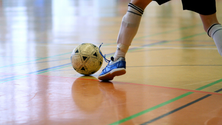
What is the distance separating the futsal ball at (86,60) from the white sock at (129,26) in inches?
12.5

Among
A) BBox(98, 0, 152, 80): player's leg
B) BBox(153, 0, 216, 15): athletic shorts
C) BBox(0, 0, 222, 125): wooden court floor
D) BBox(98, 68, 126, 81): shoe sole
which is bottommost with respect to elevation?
BBox(0, 0, 222, 125): wooden court floor

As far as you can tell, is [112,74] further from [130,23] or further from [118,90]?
[130,23]

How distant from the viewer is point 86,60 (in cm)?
292

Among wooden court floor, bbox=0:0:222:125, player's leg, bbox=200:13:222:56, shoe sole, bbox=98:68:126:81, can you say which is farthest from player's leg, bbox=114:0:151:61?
player's leg, bbox=200:13:222:56

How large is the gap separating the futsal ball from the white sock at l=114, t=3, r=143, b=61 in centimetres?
32

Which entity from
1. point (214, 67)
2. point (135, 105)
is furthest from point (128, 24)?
point (214, 67)

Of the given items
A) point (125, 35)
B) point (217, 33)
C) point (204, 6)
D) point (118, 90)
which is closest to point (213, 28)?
point (217, 33)

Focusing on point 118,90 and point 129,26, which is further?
point 129,26

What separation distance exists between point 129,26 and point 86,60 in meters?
0.52

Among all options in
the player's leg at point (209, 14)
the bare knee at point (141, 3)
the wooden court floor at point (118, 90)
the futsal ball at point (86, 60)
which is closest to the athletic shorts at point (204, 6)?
the player's leg at point (209, 14)

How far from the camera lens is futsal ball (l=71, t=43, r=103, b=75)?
2914mm

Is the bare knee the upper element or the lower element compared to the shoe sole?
upper

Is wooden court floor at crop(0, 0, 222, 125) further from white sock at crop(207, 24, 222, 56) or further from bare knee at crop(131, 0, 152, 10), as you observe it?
bare knee at crop(131, 0, 152, 10)

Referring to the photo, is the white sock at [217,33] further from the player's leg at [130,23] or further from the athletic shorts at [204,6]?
the player's leg at [130,23]
